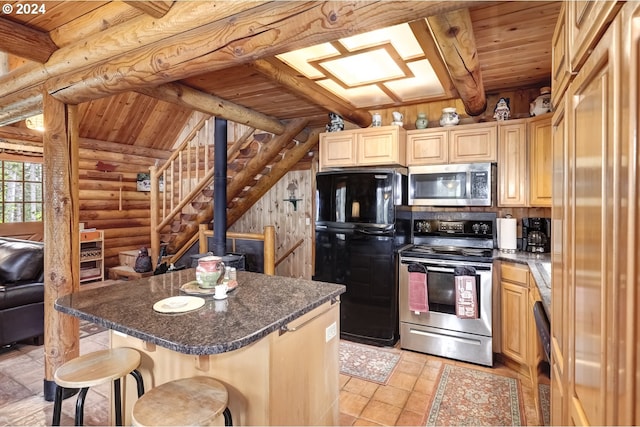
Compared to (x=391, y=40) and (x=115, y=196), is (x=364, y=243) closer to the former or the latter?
(x=391, y=40)

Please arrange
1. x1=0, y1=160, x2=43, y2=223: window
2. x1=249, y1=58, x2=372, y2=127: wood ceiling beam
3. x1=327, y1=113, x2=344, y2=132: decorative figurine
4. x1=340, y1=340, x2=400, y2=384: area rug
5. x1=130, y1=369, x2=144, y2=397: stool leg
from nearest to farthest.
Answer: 1. x1=130, y1=369, x2=144, y2=397: stool leg
2. x1=249, y1=58, x2=372, y2=127: wood ceiling beam
3. x1=340, y1=340, x2=400, y2=384: area rug
4. x1=327, y1=113, x2=344, y2=132: decorative figurine
5. x1=0, y1=160, x2=43, y2=223: window

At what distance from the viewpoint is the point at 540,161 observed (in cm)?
289

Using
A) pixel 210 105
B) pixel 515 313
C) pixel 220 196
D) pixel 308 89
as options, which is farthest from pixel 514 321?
pixel 210 105

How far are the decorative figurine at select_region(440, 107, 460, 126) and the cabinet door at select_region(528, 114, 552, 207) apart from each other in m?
0.65

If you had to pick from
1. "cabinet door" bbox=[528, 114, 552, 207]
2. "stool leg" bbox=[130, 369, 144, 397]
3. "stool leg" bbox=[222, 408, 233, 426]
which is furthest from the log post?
"cabinet door" bbox=[528, 114, 552, 207]

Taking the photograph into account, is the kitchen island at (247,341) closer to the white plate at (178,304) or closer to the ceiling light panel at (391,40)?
the white plate at (178,304)

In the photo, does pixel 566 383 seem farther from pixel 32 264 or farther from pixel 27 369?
pixel 32 264

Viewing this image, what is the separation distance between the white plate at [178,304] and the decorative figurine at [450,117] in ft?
9.33

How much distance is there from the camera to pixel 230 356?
1451 mm

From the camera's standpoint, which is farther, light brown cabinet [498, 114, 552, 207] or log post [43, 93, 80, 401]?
light brown cabinet [498, 114, 552, 207]

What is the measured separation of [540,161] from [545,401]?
206cm

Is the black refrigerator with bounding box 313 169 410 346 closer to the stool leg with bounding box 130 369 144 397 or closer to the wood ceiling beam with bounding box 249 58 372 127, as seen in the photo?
the wood ceiling beam with bounding box 249 58 372 127

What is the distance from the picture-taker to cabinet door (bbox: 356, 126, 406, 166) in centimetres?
336

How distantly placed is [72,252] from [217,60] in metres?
1.82
